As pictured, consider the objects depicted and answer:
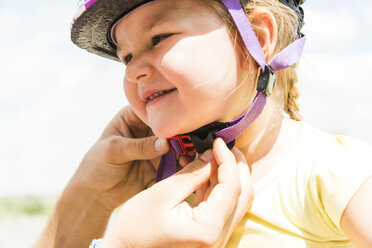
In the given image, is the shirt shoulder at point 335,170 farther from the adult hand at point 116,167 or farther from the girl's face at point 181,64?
the adult hand at point 116,167

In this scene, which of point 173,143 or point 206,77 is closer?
point 206,77

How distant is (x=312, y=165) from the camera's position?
222 centimetres

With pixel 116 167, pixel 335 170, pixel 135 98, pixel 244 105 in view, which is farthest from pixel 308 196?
pixel 116 167

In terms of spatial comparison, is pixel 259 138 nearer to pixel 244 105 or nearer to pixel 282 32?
pixel 244 105

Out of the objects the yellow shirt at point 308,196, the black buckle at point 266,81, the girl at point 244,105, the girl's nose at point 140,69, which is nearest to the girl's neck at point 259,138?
the girl at point 244,105

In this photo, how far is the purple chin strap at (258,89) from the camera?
2.19m

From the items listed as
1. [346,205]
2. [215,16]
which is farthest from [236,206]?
[215,16]

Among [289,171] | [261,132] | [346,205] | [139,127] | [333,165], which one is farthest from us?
[139,127]

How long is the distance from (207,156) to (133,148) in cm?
65

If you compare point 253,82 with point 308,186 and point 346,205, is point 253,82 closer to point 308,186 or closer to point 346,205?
point 308,186

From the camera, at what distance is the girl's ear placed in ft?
7.58

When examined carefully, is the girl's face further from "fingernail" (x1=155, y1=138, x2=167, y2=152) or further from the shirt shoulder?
the shirt shoulder

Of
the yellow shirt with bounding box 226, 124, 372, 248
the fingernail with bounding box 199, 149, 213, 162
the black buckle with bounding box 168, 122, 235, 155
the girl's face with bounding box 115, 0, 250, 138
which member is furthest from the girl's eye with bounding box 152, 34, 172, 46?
the yellow shirt with bounding box 226, 124, 372, 248

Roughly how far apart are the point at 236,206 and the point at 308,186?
42 cm
